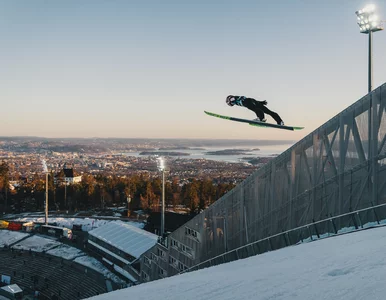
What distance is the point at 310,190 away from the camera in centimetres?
1074

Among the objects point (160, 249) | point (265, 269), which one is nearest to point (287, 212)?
point (265, 269)

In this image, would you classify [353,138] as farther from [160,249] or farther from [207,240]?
[160,249]

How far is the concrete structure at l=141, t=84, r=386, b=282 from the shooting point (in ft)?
29.6

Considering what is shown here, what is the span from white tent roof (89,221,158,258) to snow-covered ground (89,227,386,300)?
74.2ft

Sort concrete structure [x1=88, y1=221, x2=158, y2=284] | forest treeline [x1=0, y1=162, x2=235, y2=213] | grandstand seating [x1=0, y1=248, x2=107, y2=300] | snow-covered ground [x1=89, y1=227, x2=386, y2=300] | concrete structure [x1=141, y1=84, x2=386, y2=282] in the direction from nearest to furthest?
snow-covered ground [x1=89, y1=227, x2=386, y2=300] → concrete structure [x1=141, y1=84, x2=386, y2=282] → grandstand seating [x1=0, y1=248, x2=107, y2=300] → concrete structure [x1=88, y1=221, x2=158, y2=284] → forest treeline [x1=0, y1=162, x2=235, y2=213]

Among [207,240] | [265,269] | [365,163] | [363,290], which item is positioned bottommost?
[207,240]

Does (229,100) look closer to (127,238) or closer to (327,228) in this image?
(327,228)

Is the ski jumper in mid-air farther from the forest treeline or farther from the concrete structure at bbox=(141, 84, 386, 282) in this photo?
the forest treeline

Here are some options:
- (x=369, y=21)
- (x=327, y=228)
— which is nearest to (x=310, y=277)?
(x=327, y=228)

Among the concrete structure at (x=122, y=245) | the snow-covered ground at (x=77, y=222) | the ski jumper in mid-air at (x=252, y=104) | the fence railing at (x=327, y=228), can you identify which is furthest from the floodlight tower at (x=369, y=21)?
the snow-covered ground at (x=77, y=222)

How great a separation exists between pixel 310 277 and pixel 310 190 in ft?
19.4

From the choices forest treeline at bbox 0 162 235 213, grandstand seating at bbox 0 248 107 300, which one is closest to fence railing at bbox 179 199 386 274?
grandstand seating at bbox 0 248 107 300

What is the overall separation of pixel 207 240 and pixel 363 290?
35.4 feet

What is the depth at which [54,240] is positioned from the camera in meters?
38.3
